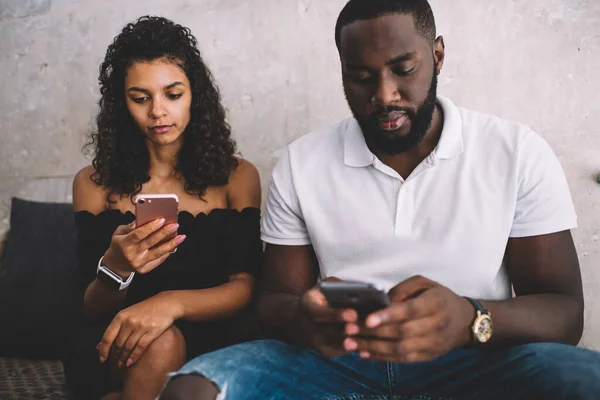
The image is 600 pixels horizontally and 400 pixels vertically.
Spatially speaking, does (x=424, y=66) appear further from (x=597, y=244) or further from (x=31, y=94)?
Result: (x=31, y=94)

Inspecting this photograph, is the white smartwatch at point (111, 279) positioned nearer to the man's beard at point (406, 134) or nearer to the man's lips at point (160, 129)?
the man's lips at point (160, 129)

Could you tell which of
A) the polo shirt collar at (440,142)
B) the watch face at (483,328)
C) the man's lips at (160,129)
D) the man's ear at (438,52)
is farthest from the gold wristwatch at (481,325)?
the man's lips at (160,129)

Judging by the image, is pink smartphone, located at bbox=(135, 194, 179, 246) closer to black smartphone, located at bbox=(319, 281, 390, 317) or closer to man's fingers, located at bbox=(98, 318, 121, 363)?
man's fingers, located at bbox=(98, 318, 121, 363)

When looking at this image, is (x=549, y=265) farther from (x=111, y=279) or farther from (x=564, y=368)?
(x=111, y=279)

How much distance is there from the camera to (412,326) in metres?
1.03

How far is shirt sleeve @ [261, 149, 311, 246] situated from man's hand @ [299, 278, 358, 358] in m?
0.35

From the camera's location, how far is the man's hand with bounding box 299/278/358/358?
1103 mm

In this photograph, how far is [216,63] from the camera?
2.27 meters

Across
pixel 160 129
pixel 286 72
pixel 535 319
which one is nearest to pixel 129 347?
pixel 160 129

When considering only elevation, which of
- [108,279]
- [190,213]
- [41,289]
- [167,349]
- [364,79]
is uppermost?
[364,79]

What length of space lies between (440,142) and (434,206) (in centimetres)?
16

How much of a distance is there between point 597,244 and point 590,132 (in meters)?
0.35

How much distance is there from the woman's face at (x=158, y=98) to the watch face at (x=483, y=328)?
1.06 m

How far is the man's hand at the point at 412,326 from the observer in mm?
1028
